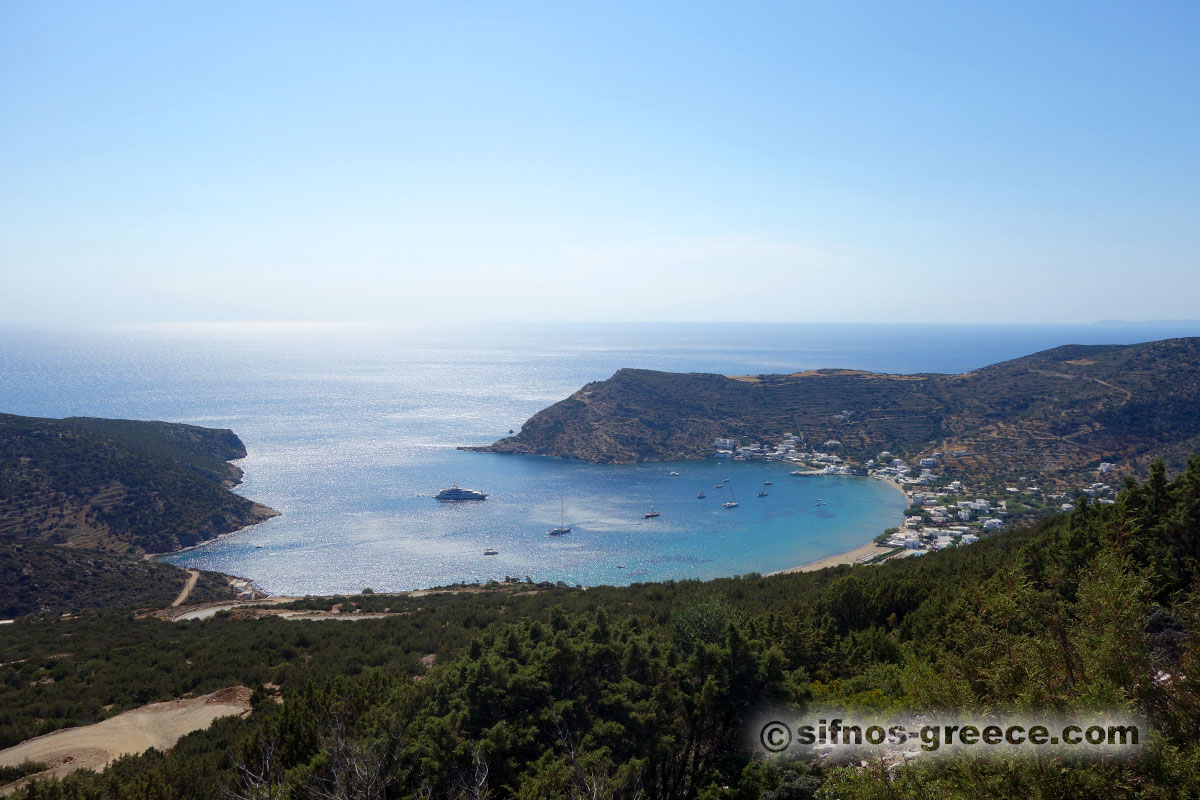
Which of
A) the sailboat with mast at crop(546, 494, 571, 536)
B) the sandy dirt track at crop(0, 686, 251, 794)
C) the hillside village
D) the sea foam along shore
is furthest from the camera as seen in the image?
the sailboat with mast at crop(546, 494, 571, 536)

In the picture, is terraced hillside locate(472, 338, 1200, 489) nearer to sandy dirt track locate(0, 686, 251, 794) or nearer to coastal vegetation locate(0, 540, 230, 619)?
coastal vegetation locate(0, 540, 230, 619)

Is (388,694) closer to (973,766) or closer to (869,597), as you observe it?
(973,766)

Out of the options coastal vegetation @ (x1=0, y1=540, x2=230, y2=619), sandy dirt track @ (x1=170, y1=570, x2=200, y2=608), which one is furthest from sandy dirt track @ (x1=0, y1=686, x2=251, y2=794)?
sandy dirt track @ (x1=170, y1=570, x2=200, y2=608)

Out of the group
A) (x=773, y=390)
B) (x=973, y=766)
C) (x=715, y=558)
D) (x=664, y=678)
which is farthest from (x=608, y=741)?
(x=773, y=390)

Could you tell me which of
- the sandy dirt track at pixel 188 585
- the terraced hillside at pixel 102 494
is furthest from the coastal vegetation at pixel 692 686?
the terraced hillside at pixel 102 494

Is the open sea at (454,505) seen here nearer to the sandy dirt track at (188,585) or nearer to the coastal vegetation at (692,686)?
the sandy dirt track at (188,585)

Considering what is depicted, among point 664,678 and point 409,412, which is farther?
point 409,412
